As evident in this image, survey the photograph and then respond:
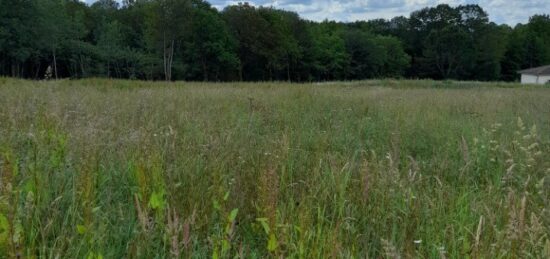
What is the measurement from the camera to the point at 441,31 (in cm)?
7094

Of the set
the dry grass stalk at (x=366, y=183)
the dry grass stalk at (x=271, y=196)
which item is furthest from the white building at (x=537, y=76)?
the dry grass stalk at (x=271, y=196)

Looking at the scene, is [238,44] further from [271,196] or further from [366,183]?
[271,196]

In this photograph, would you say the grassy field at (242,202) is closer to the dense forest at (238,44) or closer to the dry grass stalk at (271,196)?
the dry grass stalk at (271,196)

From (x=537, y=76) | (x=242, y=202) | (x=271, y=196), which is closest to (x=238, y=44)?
(x=537, y=76)

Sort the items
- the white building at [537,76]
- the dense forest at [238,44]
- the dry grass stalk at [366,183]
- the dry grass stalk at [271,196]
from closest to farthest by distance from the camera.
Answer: the dry grass stalk at [271,196]
the dry grass stalk at [366,183]
the dense forest at [238,44]
the white building at [537,76]

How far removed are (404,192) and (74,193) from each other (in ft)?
6.12

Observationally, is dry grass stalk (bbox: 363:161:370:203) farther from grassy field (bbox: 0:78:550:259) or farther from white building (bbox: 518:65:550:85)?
white building (bbox: 518:65:550:85)

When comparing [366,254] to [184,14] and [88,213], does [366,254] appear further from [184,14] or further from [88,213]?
[184,14]

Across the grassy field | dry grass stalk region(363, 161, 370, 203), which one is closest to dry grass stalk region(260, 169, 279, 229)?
the grassy field

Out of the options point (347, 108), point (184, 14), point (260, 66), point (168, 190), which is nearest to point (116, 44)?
point (184, 14)

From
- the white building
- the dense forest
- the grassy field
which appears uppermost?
the dense forest

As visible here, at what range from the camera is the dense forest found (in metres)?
46.3

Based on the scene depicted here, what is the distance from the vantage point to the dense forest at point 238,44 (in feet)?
152

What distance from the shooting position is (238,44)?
57.7 meters
